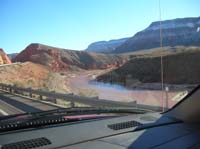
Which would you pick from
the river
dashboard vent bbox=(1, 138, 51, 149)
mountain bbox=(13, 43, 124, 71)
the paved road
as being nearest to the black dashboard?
dashboard vent bbox=(1, 138, 51, 149)

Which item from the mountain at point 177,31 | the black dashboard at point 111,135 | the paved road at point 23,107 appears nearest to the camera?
the black dashboard at point 111,135

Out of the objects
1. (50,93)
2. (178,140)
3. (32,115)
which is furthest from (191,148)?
(50,93)

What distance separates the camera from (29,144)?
3.00 m

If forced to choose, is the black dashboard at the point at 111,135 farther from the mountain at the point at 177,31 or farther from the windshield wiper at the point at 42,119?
the mountain at the point at 177,31

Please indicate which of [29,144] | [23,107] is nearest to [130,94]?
[23,107]

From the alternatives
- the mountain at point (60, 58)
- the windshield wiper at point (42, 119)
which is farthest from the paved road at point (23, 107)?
the mountain at point (60, 58)

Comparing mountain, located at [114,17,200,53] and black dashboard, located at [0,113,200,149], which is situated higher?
mountain, located at [114,17,200,53]

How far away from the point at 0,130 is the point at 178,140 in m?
1.67

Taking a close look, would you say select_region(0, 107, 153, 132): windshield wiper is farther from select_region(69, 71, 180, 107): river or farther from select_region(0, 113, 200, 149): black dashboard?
select_region(69, 71, 180, 107): river

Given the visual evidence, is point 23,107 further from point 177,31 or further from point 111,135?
point 111,135

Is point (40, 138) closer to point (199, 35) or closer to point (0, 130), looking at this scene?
point (0, 130)

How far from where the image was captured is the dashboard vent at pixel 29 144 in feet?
9.60

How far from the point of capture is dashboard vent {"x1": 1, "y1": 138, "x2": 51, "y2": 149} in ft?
9.60

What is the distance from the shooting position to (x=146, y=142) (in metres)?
3.19
